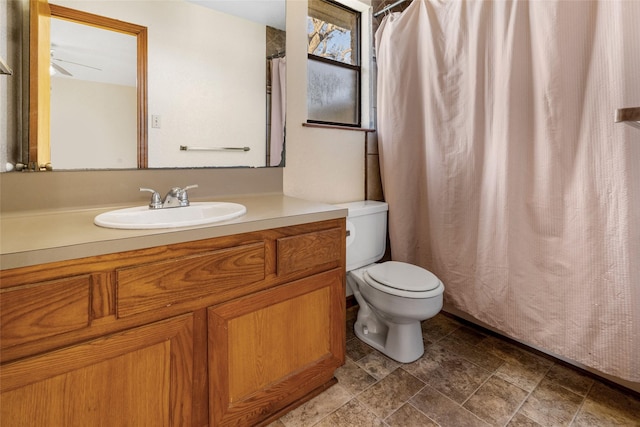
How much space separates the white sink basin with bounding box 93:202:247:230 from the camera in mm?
994

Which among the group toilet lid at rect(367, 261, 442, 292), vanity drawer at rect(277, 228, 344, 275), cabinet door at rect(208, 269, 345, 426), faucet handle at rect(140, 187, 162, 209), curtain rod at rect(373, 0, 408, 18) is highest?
curtain rod at rect(373, 0, 408, 18)

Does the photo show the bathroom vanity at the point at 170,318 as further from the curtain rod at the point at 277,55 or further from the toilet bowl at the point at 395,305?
the curtain rod at the point at 277,55

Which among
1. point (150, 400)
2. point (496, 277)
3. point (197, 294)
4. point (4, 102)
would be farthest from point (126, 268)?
point (496, 277)

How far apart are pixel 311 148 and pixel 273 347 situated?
1152 mm

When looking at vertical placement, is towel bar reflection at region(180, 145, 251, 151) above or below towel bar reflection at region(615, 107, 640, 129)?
above

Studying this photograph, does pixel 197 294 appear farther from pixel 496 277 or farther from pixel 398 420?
pixel 496 277

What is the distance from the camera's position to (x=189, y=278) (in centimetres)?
97

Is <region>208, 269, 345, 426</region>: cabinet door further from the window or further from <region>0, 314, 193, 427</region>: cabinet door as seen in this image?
the window

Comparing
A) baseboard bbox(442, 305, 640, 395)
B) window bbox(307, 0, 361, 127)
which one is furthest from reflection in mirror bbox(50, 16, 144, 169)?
baseboard bbox(442, 305, 640, 395)

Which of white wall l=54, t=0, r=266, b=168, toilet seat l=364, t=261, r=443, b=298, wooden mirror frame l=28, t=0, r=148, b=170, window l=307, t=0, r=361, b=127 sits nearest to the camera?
wooden mirror frame l=28, t=0, r=148, b=170

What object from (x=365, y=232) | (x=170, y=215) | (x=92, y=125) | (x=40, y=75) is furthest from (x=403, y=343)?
(x=40, y=75)

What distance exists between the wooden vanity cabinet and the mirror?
65 cm

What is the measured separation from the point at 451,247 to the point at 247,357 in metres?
1.29

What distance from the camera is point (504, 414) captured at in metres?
1.31
